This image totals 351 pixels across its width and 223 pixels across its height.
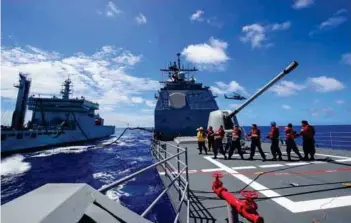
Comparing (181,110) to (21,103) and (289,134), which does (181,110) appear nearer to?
(289,134)

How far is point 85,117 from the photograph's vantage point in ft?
172

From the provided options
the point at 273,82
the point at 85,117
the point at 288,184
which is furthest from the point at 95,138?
the point at 288,184

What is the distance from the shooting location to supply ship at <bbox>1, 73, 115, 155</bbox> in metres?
33.7

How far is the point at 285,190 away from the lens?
5.57 meters

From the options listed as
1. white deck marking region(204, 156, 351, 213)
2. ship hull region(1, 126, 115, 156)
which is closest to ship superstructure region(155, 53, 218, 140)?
white deck marking region(204, 156, 351, 213)

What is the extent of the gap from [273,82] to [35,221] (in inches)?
474

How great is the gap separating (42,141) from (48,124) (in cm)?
1312

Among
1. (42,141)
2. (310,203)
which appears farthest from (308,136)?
(42,141)

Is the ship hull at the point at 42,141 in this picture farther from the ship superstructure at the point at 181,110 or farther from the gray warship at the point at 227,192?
the gray warship at the point at 227,192

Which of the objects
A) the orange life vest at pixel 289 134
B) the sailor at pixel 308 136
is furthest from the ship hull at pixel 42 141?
the sailor at pixel 308 136

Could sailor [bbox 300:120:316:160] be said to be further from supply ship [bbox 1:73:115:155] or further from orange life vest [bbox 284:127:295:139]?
supply ship [bbox 1:73:115:155]

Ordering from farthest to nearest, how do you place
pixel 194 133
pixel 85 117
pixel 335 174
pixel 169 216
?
1. pixel 85 117
2. pixel 194 133
3. pixel 169 216
4. pixel 335 174

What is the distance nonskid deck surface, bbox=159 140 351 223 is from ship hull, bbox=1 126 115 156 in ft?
108

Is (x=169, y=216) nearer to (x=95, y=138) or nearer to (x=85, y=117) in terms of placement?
(x=85, y=117)
